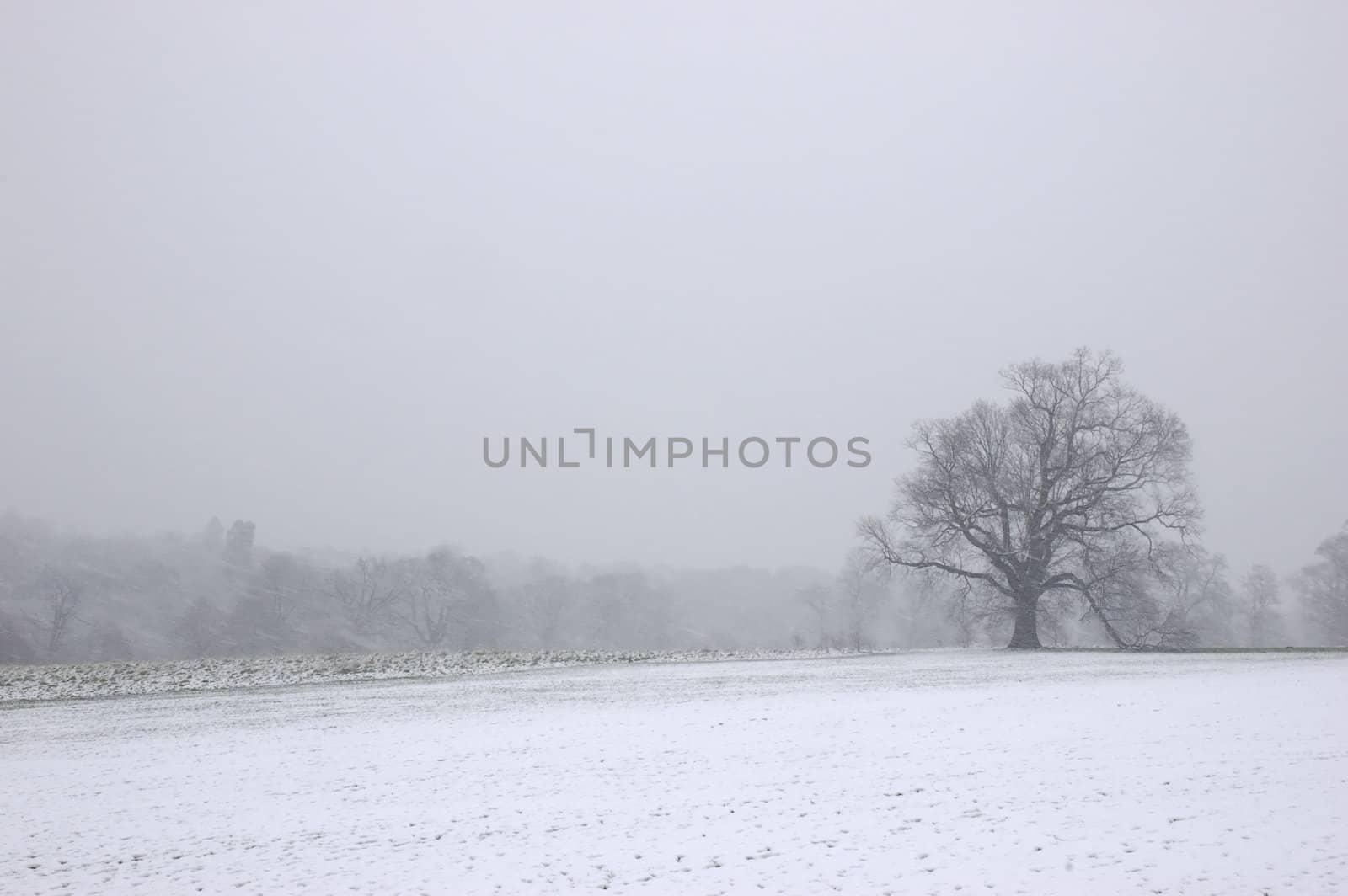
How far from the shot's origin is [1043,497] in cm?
3612

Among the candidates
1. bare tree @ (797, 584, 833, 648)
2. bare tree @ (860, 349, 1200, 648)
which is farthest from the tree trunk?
bare tree @ (797, 584, 833, 648)

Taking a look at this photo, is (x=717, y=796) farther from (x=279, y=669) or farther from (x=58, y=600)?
(x=58, y=600)

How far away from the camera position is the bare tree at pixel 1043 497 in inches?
1357

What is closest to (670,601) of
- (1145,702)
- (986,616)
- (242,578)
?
(242,578)

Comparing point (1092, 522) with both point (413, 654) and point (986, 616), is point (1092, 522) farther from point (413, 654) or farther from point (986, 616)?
point (413, 654)

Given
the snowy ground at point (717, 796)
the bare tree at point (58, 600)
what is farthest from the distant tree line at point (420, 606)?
the snowy ground at point (717, 796)

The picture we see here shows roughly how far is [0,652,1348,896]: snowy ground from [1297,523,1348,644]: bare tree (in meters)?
55.5

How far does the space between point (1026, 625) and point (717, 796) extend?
97.4 feet

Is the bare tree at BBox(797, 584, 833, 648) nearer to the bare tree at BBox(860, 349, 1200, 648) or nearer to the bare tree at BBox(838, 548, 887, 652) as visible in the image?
the bare tree at BBox(838, 548, 887, 652)

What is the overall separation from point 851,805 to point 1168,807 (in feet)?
11.8

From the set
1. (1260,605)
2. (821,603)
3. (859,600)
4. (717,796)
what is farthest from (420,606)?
(1260,605)

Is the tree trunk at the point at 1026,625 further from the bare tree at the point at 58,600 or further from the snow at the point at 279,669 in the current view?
the bare tree at the point at 58,600

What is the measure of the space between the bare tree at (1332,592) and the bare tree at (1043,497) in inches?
1597

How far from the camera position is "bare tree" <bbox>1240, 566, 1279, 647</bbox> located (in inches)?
3265
